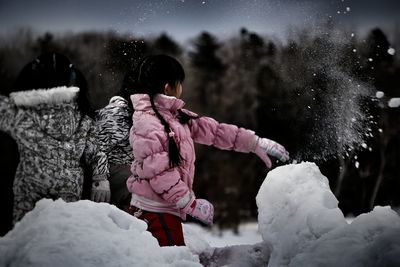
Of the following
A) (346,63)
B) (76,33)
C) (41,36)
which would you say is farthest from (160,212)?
(76,33)

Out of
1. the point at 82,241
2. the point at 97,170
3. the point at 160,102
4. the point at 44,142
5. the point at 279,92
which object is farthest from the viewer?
the point at 279,92

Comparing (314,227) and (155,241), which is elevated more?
(314,227)

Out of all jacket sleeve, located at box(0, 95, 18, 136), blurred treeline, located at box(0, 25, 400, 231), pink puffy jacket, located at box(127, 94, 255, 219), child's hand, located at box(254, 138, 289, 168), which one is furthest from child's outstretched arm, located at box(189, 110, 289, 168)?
jacket sleeve, located at box(0, 95, 18, 136)

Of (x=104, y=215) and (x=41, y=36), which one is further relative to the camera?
(x=41, y=36)

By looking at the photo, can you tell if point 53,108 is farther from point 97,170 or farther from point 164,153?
point 164,153

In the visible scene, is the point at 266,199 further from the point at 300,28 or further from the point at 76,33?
the point at 76,33

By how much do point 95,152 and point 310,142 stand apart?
1.83 m

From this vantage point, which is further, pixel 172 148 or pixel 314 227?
pixel 172 148

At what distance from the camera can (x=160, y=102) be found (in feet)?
9.16

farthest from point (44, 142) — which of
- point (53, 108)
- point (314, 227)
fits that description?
point (314, 227)

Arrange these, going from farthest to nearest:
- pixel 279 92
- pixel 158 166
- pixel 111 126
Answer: pixel 279 92 → pixel 111 126 → pixel 158 166

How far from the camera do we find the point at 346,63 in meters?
3.96

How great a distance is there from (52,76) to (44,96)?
19 centimetres

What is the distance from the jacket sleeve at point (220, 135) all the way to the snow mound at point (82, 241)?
0.98 metres
